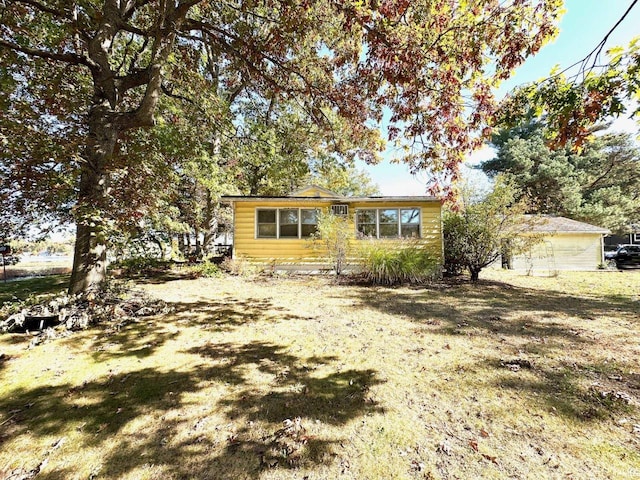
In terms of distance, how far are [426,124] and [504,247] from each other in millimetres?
6691

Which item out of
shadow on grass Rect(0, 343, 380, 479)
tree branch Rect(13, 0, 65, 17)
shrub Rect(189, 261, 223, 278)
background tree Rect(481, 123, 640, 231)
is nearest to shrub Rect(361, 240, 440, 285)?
shrub Rect(189, 261, 223, 278)

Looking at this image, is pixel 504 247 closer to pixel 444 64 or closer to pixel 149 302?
pixel 444 64

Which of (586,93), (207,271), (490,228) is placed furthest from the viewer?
(207,271)

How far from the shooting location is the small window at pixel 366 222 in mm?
11914

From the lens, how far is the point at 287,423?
222 centimetres

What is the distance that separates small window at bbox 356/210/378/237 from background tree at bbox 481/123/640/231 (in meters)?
15.5

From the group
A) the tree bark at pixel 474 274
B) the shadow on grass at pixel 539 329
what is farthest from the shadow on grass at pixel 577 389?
the tree bark at pixel 474 274

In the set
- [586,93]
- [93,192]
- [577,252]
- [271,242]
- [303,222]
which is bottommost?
[577,252]

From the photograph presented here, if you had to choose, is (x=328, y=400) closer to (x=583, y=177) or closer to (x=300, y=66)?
(x=300, y=66)

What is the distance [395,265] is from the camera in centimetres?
912

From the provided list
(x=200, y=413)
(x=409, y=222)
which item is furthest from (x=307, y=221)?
(x=200, y=413)

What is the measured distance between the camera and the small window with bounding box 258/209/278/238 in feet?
39.8

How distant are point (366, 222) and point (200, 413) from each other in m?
10.3

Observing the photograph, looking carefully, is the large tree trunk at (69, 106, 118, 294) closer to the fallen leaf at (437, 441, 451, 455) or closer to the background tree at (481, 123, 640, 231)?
the fallen leaf at (437, 441, 451, 455)
